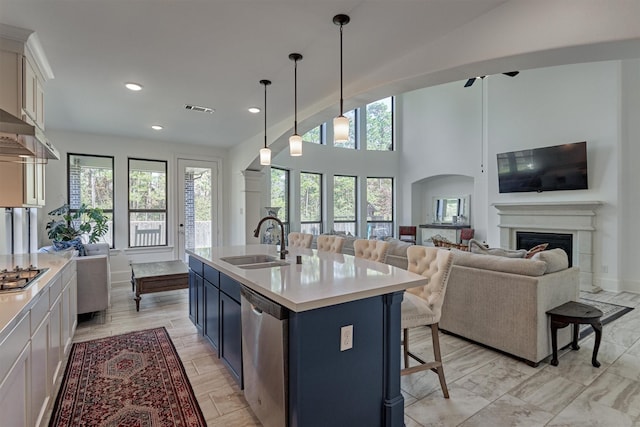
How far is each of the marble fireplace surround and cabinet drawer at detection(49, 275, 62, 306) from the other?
6.86m

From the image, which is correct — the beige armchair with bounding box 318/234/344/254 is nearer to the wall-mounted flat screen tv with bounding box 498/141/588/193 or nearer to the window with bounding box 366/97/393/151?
the wall-mounted flat screen tv with bounding box 498/141/588/193

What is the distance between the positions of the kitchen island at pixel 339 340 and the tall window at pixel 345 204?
661 centimetres

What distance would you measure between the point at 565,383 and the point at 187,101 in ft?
15.2

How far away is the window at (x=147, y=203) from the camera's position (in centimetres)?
590

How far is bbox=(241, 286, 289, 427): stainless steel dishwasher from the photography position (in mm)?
1562

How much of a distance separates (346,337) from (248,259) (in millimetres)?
1589

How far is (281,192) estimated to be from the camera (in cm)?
761

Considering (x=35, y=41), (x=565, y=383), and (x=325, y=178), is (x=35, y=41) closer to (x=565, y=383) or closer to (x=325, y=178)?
(x=565, y=383)

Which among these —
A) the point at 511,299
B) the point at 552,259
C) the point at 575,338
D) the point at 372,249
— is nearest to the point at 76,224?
the point at 372,249

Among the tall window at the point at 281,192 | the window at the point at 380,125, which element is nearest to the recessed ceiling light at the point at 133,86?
the tall window at the point at 281,192

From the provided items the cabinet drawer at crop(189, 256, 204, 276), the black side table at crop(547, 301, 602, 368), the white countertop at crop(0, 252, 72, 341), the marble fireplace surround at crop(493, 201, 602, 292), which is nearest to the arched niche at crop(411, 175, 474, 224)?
the marble fireplace surround at crop(493, 201, 602, 292)

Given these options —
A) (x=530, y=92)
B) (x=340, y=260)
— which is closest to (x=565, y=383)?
(x=340, y=260)

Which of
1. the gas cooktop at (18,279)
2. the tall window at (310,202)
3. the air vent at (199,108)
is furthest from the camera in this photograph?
the tall window at (310,202)

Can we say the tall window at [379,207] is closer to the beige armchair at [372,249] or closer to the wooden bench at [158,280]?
the wooden bench at [158,280]
